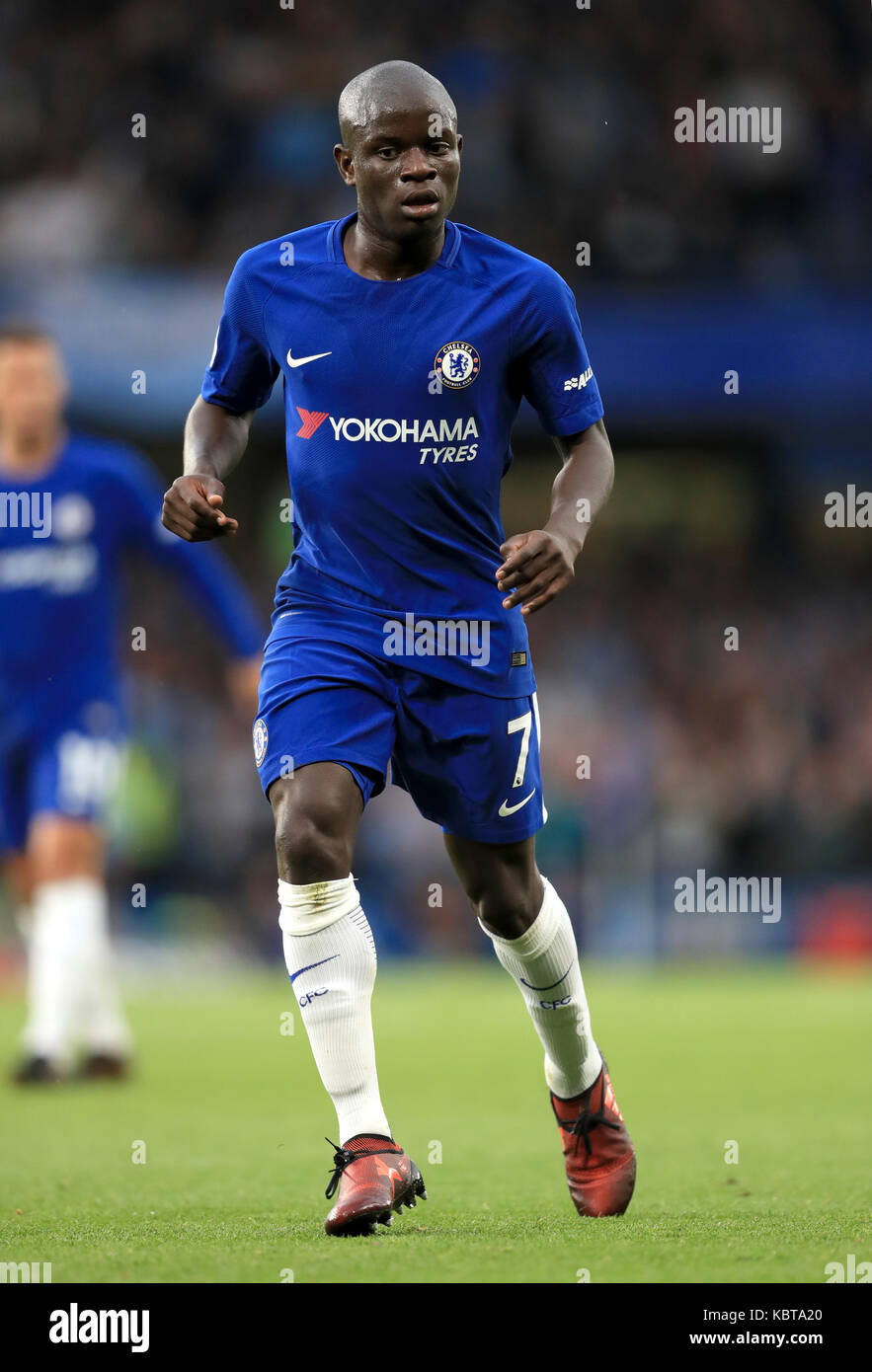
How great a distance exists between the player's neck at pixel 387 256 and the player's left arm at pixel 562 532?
1.58ft

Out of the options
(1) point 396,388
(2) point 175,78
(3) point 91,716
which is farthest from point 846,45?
(1) point 396,388

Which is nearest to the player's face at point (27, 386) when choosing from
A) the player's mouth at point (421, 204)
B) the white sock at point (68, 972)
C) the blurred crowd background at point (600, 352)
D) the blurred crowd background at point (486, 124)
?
the white sock at point (68, 972)

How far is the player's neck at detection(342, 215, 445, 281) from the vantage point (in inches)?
164

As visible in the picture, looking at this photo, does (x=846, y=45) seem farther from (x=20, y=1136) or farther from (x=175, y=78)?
(x=20, y=1136)

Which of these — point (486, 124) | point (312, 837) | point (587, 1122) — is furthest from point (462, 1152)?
point (486, 124)

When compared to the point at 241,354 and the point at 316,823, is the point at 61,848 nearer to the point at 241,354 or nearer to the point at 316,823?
the point at 241,354

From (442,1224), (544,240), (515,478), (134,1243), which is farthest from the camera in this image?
(515,478)

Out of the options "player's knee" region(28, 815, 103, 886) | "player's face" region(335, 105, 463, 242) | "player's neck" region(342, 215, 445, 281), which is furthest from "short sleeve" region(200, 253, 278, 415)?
"player's knee" region(28, 815, 103, 886)

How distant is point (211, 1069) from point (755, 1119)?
102 inches

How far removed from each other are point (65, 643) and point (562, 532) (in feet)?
14.0

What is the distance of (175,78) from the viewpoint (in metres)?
19.2

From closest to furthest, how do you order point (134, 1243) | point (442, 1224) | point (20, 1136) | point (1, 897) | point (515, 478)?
point (134, 1243)
point (442, 1224)
point (20, 1136)
point (1, 897)
point (515, 478)

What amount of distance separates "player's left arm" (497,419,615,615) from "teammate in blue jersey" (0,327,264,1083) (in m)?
3.45

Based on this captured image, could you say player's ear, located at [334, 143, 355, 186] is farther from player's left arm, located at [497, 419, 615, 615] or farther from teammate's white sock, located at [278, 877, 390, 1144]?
teammate's white sock, located at [278, 877, 390, 1144]
